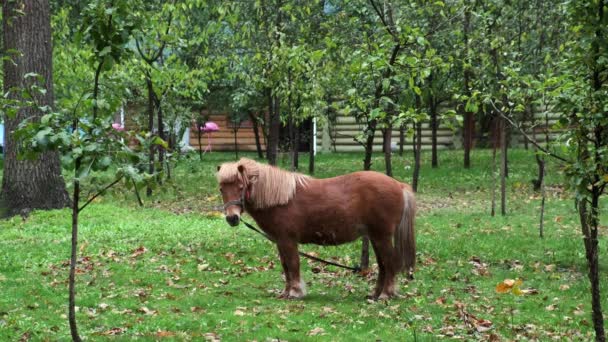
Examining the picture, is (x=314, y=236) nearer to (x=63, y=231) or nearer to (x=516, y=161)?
(x=63, y=231)

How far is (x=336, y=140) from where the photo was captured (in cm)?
3819

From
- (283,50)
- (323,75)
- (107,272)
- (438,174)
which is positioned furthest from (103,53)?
(438,174)

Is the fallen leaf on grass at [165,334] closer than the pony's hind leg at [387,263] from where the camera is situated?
Yes

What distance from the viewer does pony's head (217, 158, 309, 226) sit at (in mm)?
8898

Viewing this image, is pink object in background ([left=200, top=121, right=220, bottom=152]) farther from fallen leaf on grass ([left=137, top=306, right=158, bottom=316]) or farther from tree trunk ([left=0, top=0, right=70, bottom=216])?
fallen leaf on grass ([left=137, top=306, right=158, bottom=316])

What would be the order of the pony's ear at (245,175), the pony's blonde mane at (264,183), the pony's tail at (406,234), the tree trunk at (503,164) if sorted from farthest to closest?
the tree trunk at (503,164)
the pony's tail at (406,234)
the pony's blonde mane at (264,183)
the pony's ear at (245,175)

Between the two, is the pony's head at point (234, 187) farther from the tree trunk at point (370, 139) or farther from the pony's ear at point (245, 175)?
the tree trunk at point (370, 139)

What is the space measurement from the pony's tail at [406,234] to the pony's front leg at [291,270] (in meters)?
1.32

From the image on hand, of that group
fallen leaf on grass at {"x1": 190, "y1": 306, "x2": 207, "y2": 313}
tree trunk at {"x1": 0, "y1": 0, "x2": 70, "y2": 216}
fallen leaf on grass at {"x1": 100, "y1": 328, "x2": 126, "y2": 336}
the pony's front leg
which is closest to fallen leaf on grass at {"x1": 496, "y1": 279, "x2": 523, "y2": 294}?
the pony's front leg

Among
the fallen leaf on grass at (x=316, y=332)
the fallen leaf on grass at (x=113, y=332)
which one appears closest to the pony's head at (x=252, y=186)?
the fallen leaf on grass at (x=316, y=332)

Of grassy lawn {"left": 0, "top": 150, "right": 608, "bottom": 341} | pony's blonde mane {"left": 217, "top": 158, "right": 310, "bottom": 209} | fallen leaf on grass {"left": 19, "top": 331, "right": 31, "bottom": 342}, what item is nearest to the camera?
fallen leaf on grass {"left": 19, "top": 331, "right": 31, "bottom": 342}

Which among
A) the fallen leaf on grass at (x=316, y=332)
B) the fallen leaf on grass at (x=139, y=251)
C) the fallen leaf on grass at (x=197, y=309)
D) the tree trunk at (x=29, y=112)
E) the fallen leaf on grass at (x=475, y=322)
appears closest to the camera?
the fallen leaf on grass at (x=316, y=332)

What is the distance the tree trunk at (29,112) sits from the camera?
588 inches

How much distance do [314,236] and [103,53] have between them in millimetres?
4113
